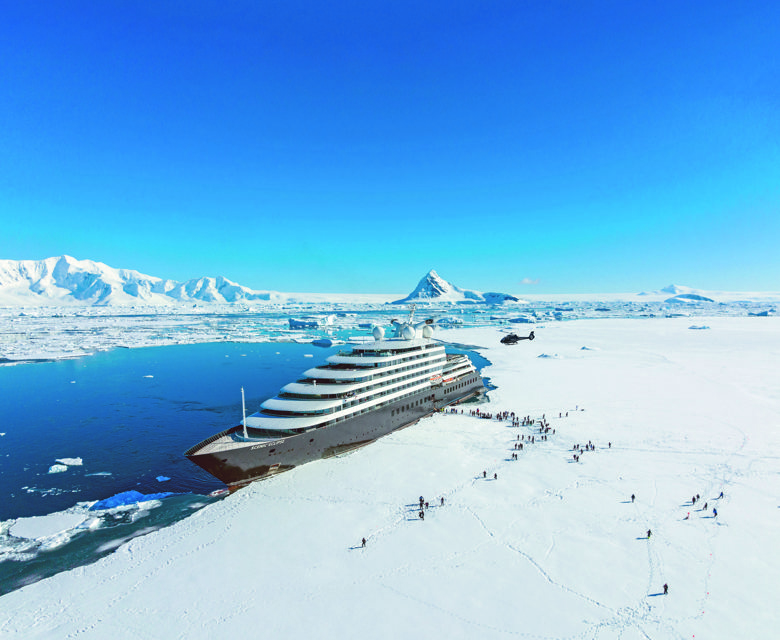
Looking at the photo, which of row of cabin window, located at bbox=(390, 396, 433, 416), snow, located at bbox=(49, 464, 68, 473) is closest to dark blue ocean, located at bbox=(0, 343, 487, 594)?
snow, located at bbox=(49, 464, 68, 473)

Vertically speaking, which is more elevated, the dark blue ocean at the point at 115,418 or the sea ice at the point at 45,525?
the dark blue ocean at the point at 115,418

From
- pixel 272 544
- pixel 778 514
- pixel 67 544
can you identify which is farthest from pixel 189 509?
pixel 778 514

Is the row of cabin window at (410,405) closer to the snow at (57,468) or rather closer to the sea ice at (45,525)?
the sea ice at (45,525)

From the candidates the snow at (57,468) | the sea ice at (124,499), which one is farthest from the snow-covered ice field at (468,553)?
the snow at (57,468)

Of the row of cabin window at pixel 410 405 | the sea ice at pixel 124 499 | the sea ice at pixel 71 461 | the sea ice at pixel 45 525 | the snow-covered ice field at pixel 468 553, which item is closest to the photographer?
the snow-covered ice field at pixel 468 553

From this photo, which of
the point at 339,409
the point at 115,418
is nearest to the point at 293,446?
the point at 339,409

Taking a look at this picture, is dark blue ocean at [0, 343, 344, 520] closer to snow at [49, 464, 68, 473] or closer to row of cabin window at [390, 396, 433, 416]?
snow at [49, 464, 68, 473]

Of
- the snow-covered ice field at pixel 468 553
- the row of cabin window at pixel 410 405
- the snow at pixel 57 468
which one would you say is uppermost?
the row of cabin window at pixel 410 405

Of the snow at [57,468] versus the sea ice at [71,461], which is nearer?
the snow at [57,468]
